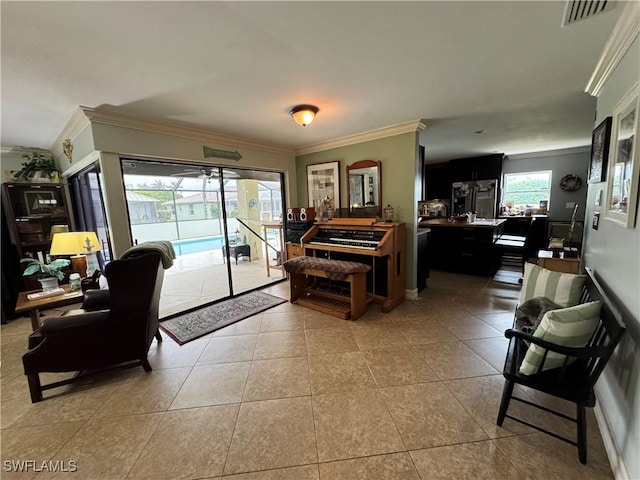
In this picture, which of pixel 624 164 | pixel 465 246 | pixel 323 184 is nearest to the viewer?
pixel 624 164

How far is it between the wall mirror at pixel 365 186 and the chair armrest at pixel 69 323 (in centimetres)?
309

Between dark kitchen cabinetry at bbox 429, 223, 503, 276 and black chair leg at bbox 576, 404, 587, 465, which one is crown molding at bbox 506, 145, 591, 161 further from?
black chair leg at bbox 576, 404, 587, 465

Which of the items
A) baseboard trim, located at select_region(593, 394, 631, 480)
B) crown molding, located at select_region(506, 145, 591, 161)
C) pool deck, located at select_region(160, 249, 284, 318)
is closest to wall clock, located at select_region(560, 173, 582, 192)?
crown molding, located at select_region(506, 145, 591, 161)

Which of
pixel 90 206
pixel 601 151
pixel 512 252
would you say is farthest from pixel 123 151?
pixel 512 252

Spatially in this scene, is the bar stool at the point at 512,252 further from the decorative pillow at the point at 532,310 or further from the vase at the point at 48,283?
the vase at the point at 48,283

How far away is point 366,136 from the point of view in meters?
3.52

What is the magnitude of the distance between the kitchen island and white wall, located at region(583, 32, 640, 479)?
255 cm

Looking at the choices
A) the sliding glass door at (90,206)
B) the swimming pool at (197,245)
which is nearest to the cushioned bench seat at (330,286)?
the sliding glass door at (90,206)

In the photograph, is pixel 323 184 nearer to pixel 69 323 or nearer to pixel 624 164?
pixel 624 164

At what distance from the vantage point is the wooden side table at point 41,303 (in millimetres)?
2166

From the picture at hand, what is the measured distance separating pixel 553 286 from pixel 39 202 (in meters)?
5.86

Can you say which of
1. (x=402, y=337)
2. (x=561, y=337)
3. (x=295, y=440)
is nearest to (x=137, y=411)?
(x=295, y=440)

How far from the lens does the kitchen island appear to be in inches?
171

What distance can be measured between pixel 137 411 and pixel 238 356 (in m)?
0.80
